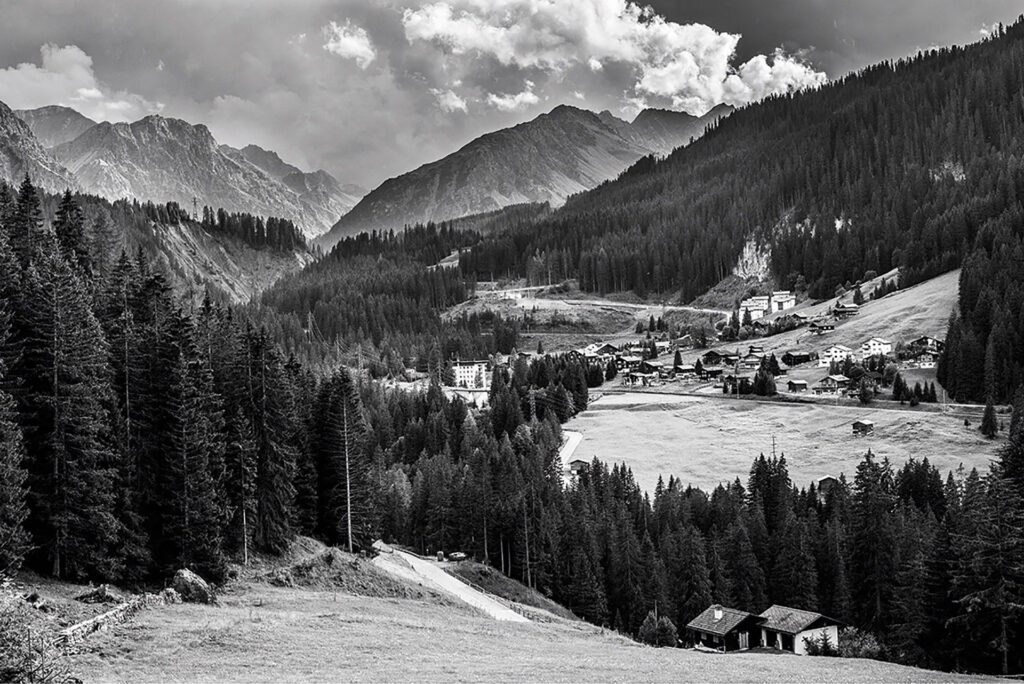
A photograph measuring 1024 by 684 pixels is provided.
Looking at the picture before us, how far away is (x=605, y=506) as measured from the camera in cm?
8681

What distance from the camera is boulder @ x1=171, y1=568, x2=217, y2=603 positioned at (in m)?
34.8

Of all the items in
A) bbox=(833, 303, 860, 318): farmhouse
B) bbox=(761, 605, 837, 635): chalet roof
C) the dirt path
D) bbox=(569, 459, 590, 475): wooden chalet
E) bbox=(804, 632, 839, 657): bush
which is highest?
bbox=(833, 303, 860, 318): farmhouse

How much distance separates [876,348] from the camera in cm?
15850

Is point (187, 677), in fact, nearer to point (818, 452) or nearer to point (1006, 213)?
point (818, 452)

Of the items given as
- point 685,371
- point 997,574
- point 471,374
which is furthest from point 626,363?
point 997,574

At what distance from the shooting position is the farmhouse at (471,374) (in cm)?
19511

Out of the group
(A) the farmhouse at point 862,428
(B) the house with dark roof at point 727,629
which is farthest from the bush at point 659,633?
(A) the farmhouse at point 862,428

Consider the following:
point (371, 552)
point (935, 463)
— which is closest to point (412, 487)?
point (371, 552)

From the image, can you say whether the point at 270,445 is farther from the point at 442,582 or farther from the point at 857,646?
the point at 857,646

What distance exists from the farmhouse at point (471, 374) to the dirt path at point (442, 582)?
122 metres

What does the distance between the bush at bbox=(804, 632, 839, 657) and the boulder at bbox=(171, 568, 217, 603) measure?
3956 cm

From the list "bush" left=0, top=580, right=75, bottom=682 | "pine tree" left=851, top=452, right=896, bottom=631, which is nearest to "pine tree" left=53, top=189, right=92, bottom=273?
"bush" left=0, top=580, right=75, bottom=682

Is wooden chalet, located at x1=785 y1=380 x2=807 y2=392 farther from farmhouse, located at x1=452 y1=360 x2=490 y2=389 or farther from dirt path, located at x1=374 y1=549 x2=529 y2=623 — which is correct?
dirt path, located at x1=374 y1=549 x2=529 y2=623

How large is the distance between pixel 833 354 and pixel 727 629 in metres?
115
